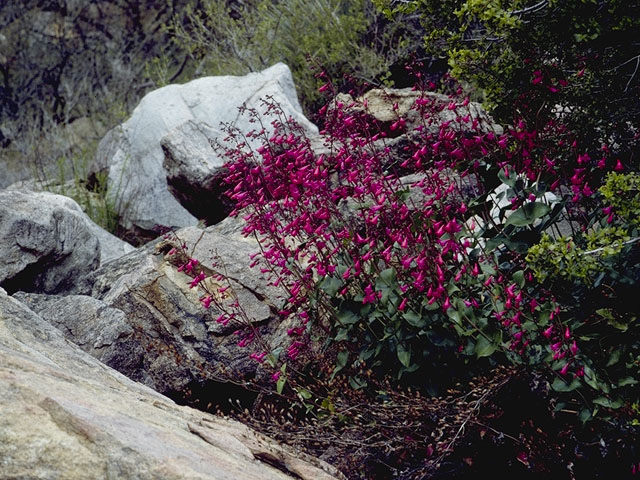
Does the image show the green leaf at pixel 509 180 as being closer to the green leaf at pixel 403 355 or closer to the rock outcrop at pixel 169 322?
the green leaf at pixel 403 355

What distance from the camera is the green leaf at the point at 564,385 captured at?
3377 millimetres

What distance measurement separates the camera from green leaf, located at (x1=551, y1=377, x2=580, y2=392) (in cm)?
338

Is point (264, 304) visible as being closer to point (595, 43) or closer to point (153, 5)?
point (595, 43)

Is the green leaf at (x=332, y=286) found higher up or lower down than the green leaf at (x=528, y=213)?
lower down

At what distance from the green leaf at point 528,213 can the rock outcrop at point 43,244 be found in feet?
11.5

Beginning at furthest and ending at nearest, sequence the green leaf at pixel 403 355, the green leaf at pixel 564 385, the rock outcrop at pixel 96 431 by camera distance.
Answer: the green leaf at pixel 403 355
the green leaf at pixel 564 385
the rock outcrop at pixel 96 431

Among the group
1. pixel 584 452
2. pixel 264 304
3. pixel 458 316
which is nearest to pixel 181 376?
pixel 264 304

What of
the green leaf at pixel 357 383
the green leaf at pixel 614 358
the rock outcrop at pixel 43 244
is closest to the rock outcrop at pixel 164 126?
the rock outcrop at pixel 43 244

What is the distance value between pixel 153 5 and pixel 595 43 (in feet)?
53.6

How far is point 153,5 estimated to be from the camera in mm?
18859

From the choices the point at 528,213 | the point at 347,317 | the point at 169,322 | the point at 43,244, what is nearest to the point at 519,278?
the point at 528,213

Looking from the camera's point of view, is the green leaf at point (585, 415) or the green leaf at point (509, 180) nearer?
the green leaf at point (585, 415)

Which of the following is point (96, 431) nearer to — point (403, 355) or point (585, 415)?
point (403, 355)

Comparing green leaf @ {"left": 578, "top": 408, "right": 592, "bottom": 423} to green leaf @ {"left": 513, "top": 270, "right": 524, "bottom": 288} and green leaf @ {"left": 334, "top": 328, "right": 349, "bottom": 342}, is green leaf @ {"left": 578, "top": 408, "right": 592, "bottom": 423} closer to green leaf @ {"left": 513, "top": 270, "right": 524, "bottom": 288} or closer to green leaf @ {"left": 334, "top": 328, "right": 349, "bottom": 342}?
green leaf @ {"left": 513, "top": 270, "right": 524, "bottom": 288}
